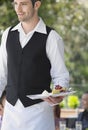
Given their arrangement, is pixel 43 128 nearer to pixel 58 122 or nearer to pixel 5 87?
pixel 5 87

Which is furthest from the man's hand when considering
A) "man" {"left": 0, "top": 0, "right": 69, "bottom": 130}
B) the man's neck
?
the man's neck

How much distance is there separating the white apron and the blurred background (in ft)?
16.5

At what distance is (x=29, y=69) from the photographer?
3.71m

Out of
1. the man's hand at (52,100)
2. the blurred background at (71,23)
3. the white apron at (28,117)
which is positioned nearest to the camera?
the man's hand at (52,100)

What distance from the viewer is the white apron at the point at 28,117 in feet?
12.2

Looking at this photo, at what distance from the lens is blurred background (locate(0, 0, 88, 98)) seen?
959 cm

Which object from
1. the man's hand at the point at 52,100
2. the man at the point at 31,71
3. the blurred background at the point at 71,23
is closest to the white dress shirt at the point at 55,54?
the man at the point at 31,71

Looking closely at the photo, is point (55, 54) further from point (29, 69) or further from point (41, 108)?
point (41, 108)

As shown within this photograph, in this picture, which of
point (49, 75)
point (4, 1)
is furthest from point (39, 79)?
point (4, 1)

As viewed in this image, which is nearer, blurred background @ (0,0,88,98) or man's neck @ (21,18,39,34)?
man's neck @ (21,18,39,34)

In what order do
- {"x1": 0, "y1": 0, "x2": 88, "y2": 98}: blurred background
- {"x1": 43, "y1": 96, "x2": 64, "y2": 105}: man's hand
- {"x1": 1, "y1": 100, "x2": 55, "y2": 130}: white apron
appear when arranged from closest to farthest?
1. {"x1": 43, "y1": 96, "x2": 64, "y2": 105}: man's hand
2. {"x1": 1, "y1": 100, "x2": 55, "y2": 130}: white apron
3. {"x1": 0, "y1": 0, "x2": 88, "y2": 98}: blurred background

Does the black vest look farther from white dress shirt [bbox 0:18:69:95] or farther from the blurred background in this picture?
the blurred background

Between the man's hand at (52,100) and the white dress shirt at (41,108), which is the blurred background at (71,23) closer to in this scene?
the white dress shirt at (41,108)

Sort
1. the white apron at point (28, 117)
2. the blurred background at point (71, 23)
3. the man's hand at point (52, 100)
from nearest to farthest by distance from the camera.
A: the man's hand at point (52, 100), the white apron at point (28, 117), the blurred background at point (71, 23)
